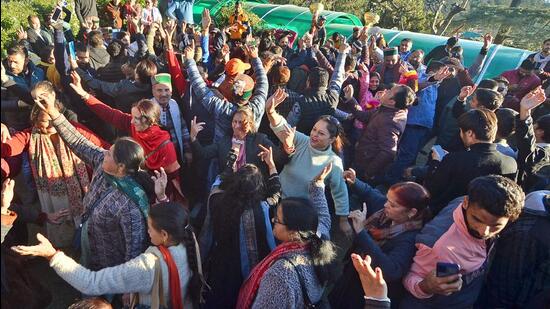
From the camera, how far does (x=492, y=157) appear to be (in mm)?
3098

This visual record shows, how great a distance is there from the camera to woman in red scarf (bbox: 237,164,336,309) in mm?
2121

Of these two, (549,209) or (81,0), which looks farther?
(81,0)

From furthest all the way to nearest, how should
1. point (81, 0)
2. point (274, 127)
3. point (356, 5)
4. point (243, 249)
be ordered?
point (356, 5)
point (81, 0)
point (274, 127)
point (243, 249)

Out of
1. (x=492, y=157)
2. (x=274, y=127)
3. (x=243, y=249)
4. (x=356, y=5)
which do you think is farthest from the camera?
(x=356, y=5)

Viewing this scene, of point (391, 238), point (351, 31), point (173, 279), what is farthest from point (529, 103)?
point (351, 31)

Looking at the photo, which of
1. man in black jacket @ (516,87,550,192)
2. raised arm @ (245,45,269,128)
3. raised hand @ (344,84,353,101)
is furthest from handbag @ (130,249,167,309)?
raised hand @ (344,84,353,101)

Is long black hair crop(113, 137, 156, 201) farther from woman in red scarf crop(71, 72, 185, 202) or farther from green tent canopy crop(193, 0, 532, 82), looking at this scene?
green tent canopy crop(193, 0, 532, 82)

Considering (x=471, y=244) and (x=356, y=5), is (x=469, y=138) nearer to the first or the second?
(x=471, y=244)

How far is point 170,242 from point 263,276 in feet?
1.84

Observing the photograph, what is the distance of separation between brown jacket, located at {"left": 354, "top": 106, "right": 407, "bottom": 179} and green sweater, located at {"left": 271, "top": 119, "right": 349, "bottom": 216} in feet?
3.13

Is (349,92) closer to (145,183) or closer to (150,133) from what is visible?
(150,133)

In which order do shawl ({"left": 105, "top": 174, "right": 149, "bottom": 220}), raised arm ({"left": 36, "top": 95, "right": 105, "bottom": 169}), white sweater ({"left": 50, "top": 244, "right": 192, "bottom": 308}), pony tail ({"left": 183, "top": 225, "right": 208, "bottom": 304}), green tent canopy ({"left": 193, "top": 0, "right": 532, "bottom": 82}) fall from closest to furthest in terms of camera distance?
white sweater ({"left": 50, "top": 244, "right": 192, "bottom": 308}) → pony tail ({"left": 183, "top": 225, "right": 208, "bottom": 304}) → shawl ({"left": 105, "top": 174, "right": 149, "bottom": 220}) → raised arm ({"left": 36, "top": 95, "right": 105, "bottom": 169}) → green tent canopy ({"left": 193, "top": 0, "right": 532, "bottom": 82})

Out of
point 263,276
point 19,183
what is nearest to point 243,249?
point 263,276

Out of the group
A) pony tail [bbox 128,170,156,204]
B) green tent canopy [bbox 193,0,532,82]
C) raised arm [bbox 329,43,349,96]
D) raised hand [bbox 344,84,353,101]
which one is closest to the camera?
pony tail [bbox 128,170,156,204]
